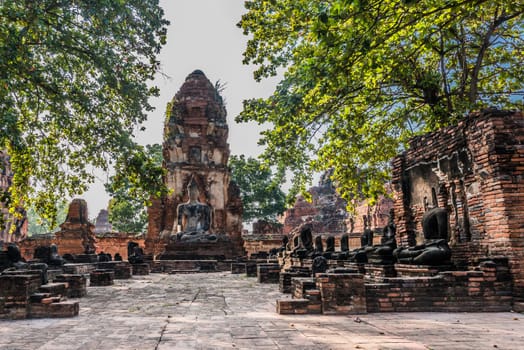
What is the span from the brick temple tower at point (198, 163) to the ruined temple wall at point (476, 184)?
669 inches

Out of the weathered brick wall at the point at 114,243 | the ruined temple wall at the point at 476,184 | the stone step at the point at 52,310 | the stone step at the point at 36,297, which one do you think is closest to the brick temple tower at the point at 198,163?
the weathered brick wall at the point at 114,243

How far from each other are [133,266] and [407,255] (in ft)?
35.7

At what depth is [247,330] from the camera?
16.5 ft

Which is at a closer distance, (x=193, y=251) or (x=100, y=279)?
(x=100, y=279)

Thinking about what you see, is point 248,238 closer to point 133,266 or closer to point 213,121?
point 213,121

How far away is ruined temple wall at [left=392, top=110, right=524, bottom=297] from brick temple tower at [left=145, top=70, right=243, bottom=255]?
1700 centimetres

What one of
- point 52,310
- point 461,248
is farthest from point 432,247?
point 52,310

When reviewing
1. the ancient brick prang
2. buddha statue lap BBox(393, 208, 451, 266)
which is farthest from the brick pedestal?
the ancient brick prang

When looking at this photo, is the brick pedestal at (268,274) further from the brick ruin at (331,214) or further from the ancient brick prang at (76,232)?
the brick ruin at (331,214)

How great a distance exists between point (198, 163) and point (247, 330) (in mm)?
22374

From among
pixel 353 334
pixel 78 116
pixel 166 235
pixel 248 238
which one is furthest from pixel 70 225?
pixel 353 334

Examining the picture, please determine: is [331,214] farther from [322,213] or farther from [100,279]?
[100,279]

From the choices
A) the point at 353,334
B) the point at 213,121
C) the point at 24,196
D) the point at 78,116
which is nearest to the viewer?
the point at 353,334

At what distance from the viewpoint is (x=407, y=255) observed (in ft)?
26.2
